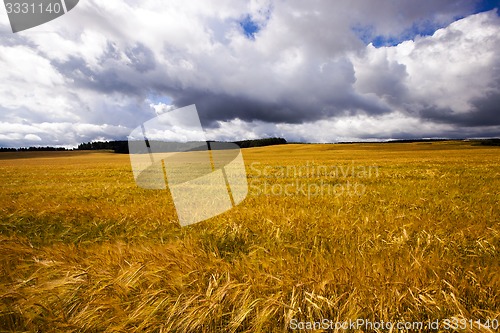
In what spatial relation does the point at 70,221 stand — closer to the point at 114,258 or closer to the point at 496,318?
the point at 114,258

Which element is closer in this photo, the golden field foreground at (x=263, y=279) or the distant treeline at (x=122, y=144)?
the golden field foreground at (x=263, y=279)

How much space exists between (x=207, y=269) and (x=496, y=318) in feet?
8.61

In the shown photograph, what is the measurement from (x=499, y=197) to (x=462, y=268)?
654cm

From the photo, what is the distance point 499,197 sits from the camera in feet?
23.2

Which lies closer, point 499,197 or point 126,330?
point 126,330

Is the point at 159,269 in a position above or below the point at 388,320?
above

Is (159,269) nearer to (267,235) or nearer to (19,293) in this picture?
(19,293)

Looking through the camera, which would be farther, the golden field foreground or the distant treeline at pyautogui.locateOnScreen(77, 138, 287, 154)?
the distant treeline at pyautogui.locateOnScreen(77, 138, 287, 154)

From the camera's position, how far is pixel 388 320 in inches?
78.7

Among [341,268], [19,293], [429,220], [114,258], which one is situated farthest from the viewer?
[429,220]

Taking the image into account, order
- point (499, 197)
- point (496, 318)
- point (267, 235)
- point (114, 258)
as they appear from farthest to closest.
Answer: point (499, 197)
point (267, 235)
point (114, 258)
point (496, 318)

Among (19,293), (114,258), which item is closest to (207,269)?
(114,258)

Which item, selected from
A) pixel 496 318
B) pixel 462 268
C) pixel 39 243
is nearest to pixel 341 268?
pixel 496 318

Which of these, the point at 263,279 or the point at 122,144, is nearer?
the point at 263,279
